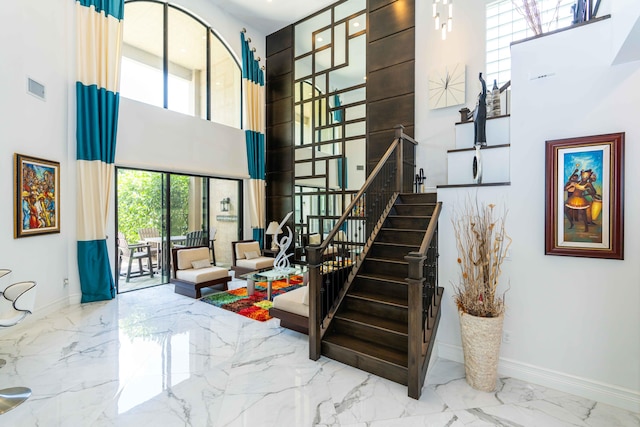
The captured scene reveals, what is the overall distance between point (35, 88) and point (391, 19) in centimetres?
633

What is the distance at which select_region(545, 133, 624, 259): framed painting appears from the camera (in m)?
2.50

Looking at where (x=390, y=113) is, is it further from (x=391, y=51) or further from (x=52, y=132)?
(x=52, y=132)

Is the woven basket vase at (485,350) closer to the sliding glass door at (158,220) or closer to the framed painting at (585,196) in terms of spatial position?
the framed painting at (585,196)

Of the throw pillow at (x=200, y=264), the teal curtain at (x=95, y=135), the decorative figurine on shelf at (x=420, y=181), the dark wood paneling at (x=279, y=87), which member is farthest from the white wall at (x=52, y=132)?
the decorative figurine on shelf at (x=420, y=181)

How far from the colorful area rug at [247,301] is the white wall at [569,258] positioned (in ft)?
10.8

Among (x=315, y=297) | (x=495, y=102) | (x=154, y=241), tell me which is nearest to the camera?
(x=315, y=297)

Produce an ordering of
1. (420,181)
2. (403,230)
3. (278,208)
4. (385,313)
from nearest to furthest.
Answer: (385,313) < (403,230) < (420,181) < (278,208)

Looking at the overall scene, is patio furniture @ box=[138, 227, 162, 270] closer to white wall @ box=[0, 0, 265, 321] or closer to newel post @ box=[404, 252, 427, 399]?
white wall @ box=[0, 0, 265, 321]

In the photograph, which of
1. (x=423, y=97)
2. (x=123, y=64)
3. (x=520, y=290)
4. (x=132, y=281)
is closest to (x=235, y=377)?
(x=520, y=290)

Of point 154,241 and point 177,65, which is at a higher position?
point 177,65

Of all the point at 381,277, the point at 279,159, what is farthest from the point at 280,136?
the point at 381,277

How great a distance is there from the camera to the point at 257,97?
8297mm

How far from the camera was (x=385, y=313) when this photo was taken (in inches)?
132

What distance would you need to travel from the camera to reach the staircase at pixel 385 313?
2.89 m
